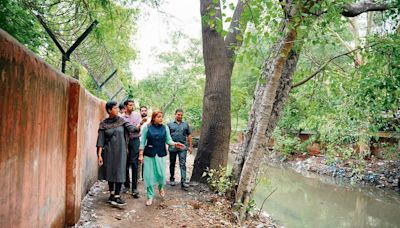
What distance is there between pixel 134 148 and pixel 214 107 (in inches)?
77.4

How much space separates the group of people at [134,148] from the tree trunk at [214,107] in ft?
1.29

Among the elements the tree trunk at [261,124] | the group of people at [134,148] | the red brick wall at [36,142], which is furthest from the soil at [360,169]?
the red brick wall at [36,142]

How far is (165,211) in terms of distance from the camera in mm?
5672

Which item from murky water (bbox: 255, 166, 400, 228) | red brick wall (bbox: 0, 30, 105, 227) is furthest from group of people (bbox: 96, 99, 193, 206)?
murky water (bbox: 255, 166, 400, 228)

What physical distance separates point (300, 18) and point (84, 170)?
3958mm

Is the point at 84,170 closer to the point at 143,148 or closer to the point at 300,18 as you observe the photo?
the point at 143,148

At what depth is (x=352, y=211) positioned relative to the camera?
35.1 feet

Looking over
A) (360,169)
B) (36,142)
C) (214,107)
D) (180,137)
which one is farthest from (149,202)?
(360,169)

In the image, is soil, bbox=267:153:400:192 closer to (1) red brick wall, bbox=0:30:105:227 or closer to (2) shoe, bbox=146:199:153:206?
(2) shoe, bbox=146:199:153:206

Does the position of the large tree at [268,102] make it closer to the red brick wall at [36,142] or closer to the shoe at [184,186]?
the shoe at [184,186]

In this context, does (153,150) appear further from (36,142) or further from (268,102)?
(36,142)

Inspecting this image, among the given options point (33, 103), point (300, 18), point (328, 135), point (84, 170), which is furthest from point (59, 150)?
point (328, 135)

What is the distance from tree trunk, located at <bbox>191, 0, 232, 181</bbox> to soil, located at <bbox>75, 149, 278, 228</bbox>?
70 cm

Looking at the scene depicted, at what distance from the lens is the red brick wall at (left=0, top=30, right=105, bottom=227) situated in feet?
8.05
